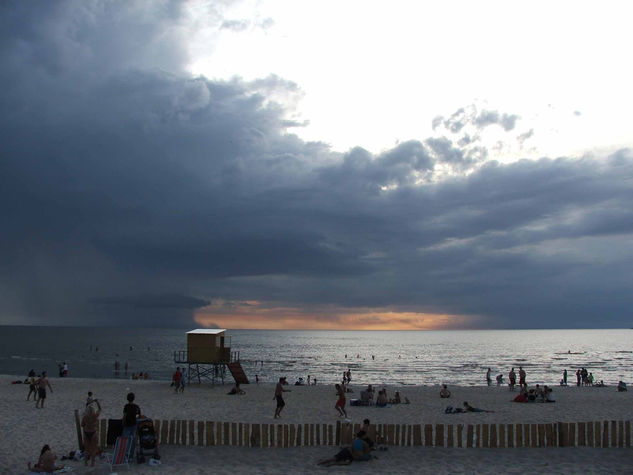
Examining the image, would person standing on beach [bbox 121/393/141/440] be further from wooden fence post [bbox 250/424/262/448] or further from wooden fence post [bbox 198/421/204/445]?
wooden fence post [bbox 250/424/262/448]

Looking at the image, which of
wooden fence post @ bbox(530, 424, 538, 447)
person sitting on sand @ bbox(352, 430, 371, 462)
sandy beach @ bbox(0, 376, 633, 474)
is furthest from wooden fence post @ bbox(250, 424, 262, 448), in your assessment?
wooden fence post @ bbox(530, 424, 538, 447)

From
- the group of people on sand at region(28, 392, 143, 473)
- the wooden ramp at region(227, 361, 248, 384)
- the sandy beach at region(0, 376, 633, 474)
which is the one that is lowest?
the wooden ramp at region(227, 361, 248, 384)

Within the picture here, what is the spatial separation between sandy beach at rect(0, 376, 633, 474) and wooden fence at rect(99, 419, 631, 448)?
Answer: 0.28m

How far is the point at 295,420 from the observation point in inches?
869

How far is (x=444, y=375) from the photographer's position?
213 feet

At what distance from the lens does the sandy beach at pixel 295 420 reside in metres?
13.0

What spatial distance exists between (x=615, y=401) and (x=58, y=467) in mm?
31976

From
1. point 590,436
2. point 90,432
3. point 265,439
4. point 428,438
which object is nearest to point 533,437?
point 590,436

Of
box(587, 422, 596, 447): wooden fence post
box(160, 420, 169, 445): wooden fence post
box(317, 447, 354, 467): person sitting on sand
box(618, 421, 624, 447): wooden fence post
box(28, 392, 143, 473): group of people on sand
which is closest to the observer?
box(28, 392, 143, 473): group of people on sand

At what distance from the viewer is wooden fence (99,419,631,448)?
1464 centimetres

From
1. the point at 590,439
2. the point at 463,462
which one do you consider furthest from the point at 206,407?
the point at 590,439

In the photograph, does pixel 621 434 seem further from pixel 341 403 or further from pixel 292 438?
pixel 341 403

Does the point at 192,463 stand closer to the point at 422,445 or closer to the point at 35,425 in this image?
the point at 422,445

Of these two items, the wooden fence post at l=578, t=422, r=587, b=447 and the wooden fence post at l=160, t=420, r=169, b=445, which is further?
the wooden fence post at l=160, t=420, r=169, b=445
